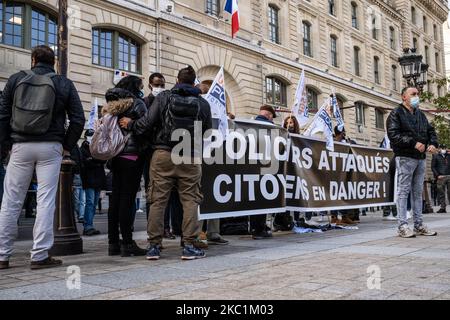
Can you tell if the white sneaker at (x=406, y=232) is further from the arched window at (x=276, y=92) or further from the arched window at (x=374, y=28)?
the arched window at (x=374, y=28)

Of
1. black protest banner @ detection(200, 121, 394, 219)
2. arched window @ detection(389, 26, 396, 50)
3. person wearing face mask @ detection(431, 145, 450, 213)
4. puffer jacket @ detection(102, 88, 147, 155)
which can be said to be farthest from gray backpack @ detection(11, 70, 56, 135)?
arched window @ detection(389, 26, 396, 50)

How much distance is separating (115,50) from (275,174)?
14.5 m

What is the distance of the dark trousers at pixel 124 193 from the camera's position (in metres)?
4.84

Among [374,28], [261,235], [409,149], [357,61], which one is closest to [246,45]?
[357,61]

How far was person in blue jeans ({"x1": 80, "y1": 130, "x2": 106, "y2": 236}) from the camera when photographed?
7602mm

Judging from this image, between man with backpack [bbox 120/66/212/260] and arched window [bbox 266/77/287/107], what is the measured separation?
22.5 m

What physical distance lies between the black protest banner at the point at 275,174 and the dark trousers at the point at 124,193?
42.0 inches

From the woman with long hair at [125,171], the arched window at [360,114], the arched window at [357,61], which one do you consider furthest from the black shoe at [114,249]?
the arched window at [357,61]

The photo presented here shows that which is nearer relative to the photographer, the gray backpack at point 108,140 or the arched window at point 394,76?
the gray backpack at point 108,140

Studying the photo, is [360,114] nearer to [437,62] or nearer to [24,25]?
[437,62]

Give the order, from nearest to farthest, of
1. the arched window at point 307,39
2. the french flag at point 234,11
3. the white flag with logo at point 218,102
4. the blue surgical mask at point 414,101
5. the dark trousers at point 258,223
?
1. the white flag with logo at point 218,102
2. the blue surgical mask at point 414,101
3. the dark trousers at point 258,223
4. the french flag at point 234,11
5. the arched window at point 307,39

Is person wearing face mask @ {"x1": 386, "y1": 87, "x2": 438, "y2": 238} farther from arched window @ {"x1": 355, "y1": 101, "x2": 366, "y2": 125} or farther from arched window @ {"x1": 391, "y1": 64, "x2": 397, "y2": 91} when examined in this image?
arched window @ {"x1": 391, "y1": 64, "x2": 397, "y2": 91}

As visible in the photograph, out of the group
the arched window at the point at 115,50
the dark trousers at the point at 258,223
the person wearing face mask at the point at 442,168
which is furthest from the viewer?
the arched window at the point at 115,50

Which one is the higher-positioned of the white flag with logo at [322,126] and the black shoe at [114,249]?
the white flag with logo at [322,126]
